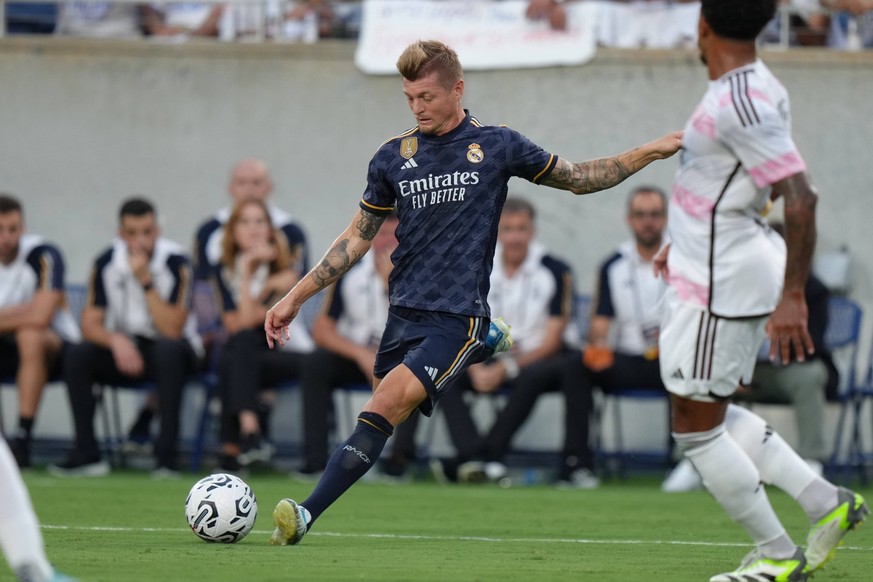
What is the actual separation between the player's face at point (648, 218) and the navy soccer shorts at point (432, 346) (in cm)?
511

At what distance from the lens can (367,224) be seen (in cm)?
723

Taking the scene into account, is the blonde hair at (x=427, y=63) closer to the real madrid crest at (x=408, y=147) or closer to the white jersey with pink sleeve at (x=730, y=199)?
the real madrid crest at (x=408, y=147)

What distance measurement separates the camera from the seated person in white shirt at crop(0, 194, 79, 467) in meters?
12.6

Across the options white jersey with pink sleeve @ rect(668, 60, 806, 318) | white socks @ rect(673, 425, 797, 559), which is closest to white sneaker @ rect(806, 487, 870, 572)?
white socks @ rect(673, 425, 797, 559)

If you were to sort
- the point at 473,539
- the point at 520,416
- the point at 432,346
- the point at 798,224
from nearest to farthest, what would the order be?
the point at 798,224 < the point at 432,346 < the point at 473,539 < the point at 520,416

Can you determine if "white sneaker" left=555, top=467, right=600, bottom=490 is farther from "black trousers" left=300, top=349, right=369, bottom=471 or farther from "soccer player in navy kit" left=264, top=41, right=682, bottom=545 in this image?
"soccer player in navy kit" left=264, top=41, right=682, bottom=545

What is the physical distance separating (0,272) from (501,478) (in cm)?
464

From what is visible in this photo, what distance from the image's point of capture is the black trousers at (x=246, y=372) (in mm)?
12320

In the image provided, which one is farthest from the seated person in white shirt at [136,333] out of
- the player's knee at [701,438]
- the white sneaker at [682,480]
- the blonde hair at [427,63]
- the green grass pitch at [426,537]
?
the player's knee at [701,438]

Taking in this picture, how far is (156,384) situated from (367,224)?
19.3 ft

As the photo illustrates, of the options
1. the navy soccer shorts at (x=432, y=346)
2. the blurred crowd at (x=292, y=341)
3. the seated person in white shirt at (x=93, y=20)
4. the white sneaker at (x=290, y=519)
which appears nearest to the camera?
the white sneaker at (x=290, y=519)

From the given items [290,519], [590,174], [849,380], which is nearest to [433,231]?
[590,174]

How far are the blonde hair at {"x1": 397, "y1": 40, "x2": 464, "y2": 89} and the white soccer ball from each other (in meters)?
2.09

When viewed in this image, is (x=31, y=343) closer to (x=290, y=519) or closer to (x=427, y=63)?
(x=290, y=519)
